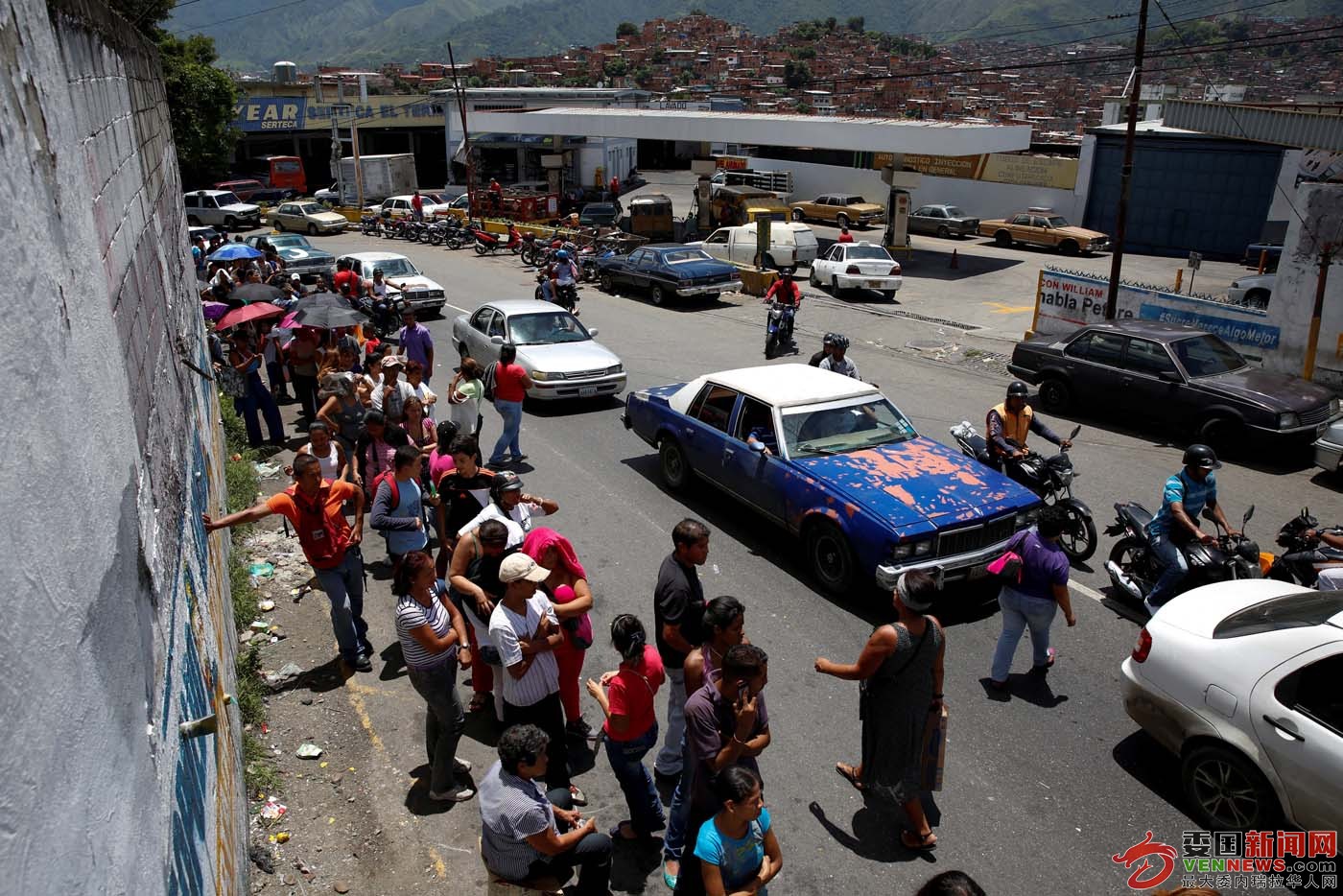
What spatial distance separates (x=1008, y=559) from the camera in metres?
6.23

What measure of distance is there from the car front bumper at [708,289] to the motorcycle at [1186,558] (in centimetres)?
1460

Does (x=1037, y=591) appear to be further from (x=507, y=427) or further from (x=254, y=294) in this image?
(x=254, y=294)

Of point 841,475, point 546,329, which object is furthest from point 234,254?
point 841,475

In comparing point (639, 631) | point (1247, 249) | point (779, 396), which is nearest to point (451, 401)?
point (779, 396)

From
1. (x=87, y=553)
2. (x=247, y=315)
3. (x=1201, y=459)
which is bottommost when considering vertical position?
(x=1201, y=459)

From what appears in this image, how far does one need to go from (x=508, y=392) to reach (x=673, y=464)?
6.86ft

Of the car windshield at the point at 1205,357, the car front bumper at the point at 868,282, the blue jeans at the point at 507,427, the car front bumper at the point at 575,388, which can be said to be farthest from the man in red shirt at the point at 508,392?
the car front bumper at the point at 868,282

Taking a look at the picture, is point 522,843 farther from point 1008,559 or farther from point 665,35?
point 665,35

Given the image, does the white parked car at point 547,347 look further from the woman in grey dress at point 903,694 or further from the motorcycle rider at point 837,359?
the woman in grey dress at point 903,694

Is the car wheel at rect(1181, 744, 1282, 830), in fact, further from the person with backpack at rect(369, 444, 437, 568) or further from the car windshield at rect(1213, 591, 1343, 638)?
the person with backpack at rect(369, 444, 437, 568)

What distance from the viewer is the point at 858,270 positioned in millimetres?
23156

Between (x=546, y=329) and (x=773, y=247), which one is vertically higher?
(x=546, y=329)

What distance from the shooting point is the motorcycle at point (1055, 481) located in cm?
861

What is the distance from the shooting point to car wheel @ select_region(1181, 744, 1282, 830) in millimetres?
4973
